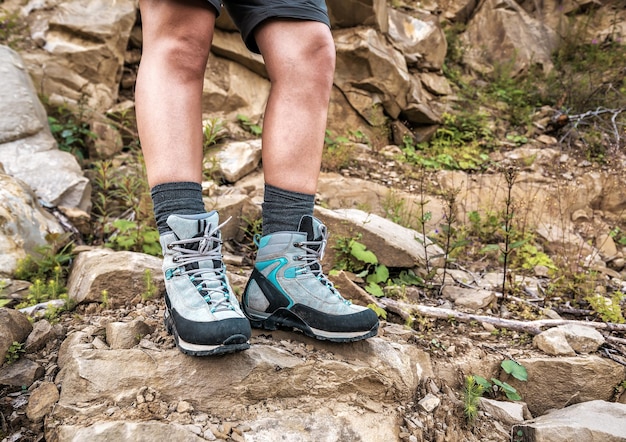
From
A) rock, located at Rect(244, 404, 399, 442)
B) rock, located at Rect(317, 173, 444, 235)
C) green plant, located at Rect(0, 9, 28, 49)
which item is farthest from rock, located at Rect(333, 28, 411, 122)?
rock, located at Rect(244, 404, 399, 442)

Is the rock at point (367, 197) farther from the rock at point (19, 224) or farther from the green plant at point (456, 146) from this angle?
the rock at point (19, 224)

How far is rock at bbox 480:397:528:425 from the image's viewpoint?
1446 mm

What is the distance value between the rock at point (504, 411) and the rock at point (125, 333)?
120cm

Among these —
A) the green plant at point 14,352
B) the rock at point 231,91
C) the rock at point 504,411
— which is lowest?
the rock at point 504,411

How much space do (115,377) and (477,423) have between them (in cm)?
114

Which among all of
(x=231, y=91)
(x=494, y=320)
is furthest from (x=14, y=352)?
(x=231, y=91)

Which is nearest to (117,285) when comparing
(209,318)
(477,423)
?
(209,318)

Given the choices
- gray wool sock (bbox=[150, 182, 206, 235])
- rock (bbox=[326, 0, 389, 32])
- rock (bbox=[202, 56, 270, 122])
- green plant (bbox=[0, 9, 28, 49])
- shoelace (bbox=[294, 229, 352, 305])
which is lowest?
shoelace (bbox=[294, 229, 352, 305])

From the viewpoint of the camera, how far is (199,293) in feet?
4.13

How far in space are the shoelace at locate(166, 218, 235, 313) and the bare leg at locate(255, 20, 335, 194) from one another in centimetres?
29

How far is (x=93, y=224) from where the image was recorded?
112 inches

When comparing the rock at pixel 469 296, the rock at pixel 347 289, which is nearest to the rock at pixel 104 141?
the rock at pixel 347 289

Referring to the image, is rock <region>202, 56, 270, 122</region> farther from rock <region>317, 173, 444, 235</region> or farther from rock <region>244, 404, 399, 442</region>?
rock <region>244, 404, 399, 442</region>

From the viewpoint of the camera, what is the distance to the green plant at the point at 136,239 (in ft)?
7.87
